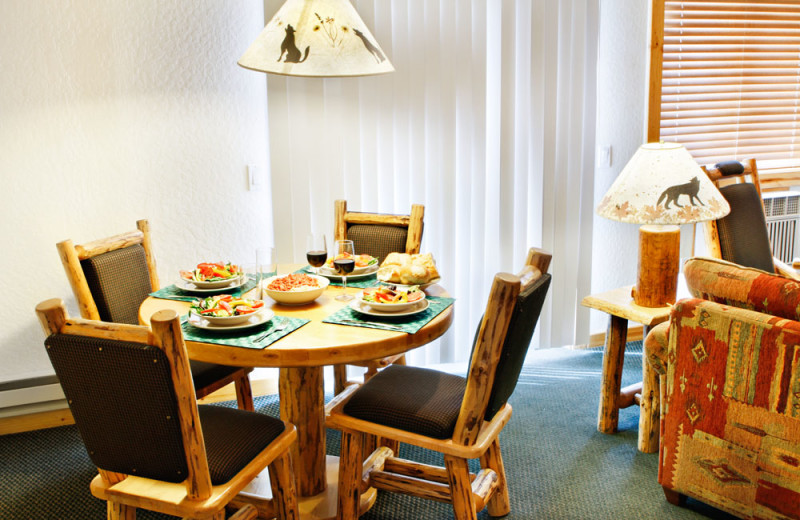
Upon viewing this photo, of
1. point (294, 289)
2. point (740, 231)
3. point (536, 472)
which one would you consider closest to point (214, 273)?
point (294, 289)

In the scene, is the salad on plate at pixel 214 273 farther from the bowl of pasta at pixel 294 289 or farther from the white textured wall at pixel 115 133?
the white textured wall at pixel 115 133

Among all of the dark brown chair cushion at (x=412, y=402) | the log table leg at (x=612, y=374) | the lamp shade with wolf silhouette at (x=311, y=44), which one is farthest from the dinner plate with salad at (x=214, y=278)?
the log table leg at (x=612, y=374)

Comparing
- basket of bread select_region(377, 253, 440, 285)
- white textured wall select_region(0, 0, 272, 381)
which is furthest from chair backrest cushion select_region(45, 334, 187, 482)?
white textured wall select_region(0, 0, 272, 381)

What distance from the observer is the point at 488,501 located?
228cm

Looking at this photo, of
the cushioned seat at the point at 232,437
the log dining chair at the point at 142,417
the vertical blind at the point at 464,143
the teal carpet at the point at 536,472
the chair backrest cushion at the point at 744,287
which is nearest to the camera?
the log dining chair at the point at 142,417

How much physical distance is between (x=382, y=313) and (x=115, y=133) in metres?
1.64

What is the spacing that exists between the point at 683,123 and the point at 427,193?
5.19 ft

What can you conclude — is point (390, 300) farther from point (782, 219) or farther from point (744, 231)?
point (782, 219)

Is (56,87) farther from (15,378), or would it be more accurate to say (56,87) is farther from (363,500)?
(363,500)

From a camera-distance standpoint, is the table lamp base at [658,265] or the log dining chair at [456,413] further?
the table lamp base at [658,265]

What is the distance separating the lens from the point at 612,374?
2.86m

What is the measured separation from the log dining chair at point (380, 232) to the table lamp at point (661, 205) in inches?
28.9

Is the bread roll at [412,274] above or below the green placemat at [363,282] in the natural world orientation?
above

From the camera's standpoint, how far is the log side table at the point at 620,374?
8.75ft
